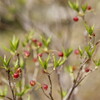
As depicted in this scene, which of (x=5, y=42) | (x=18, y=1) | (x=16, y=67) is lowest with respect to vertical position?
(x=5, y=42)

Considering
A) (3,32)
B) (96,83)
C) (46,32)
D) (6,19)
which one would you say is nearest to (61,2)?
(46,32)

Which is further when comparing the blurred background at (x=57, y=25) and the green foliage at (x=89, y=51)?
the blurred background at (x=57, y=25)

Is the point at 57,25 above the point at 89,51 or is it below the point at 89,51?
below

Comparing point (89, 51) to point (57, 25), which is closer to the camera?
point (89, 51)

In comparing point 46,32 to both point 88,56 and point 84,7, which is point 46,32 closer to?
point 84,7

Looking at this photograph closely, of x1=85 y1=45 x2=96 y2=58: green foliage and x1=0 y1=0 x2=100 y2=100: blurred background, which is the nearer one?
x1=85 y1=45 x2=96 y2=58: green foliage

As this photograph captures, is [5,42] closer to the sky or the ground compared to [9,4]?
closer to the ground

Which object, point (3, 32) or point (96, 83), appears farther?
point (3, 32)

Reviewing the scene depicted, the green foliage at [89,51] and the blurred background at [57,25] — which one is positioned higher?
the green foliage at [89,51]
